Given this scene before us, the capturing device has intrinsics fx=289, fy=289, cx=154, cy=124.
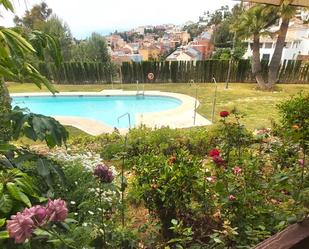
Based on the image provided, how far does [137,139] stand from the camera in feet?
16.9

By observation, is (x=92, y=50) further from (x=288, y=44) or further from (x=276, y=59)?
(x=288, y=44)

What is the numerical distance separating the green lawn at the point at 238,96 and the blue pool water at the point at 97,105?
983 mm

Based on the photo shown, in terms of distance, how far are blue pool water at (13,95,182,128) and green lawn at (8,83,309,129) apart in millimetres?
983

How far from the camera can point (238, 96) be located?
13.5 meters

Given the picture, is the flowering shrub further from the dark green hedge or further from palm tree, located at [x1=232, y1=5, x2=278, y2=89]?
the dark green hedge

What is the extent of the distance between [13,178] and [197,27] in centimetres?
7400

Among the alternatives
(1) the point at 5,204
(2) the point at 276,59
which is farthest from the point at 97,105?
(1) the point at 5,204

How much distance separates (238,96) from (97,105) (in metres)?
6.87

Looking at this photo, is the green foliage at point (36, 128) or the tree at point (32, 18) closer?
the green foliage at point (36, 128)

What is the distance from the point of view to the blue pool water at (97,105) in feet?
44.3

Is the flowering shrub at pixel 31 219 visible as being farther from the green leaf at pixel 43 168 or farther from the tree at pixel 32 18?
the tree at pixel 32 18

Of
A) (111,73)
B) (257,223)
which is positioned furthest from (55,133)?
(111,73)

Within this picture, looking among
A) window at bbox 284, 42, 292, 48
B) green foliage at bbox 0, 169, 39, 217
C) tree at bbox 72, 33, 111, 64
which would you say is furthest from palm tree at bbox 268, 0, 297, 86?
window at bbox 284, 42, 292, 48

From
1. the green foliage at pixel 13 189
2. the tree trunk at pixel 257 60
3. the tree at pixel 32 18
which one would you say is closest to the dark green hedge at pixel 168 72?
the tree trunk at pixel 257 60
